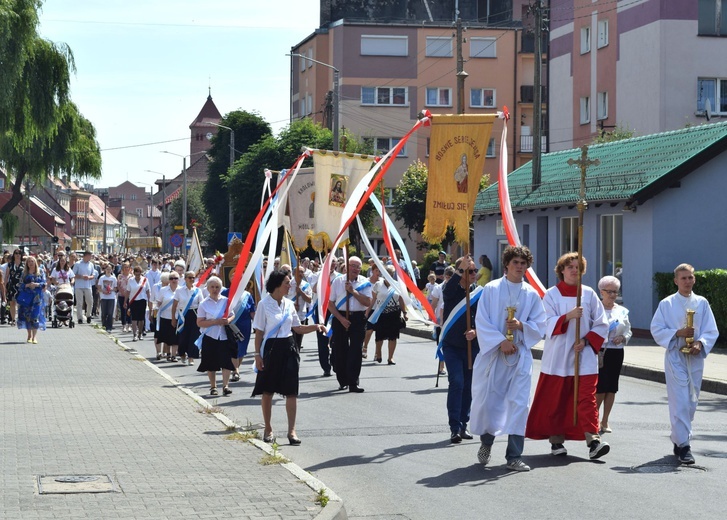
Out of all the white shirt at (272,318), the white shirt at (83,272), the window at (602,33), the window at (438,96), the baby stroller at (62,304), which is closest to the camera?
the white shirt at (272,318)

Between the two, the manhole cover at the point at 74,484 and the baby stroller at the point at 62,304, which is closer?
the manhole cover at the point at 74,484

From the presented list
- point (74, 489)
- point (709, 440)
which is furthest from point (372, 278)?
point (74, 489)

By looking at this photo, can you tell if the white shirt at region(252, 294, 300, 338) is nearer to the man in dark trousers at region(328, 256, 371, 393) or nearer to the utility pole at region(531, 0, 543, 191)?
the man in dark trousers at region(328, 256, 371, 393)

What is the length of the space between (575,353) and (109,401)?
617 centimetres

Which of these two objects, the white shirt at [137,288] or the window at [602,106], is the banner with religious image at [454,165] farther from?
the window at [602,106]

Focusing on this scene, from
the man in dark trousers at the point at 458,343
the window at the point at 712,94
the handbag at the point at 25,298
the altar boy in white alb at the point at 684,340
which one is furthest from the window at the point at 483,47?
the altar boy in white alb at the point at 684,340

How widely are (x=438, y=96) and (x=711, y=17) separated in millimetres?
25163

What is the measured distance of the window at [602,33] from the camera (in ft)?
164

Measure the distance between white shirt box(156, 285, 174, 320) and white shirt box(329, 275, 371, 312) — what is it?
196 inches

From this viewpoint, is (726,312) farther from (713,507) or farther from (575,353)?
(713,507)

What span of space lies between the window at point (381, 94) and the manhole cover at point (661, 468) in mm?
60854

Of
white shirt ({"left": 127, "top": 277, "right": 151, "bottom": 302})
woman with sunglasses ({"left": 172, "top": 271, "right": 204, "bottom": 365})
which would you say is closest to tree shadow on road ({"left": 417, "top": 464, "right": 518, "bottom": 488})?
woman with sunglasses ({"left": 172, "top": 271, "right": 204, "bottom": 365})

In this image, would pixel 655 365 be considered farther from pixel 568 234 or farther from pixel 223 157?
pixel 223 157

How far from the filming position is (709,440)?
468 inches
